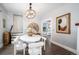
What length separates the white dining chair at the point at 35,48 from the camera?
1.66 metres

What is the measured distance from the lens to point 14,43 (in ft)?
5.44

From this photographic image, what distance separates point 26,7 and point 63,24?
2.54 ft

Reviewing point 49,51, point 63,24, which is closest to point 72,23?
point 63,24

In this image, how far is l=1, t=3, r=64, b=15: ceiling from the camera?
1.57 m

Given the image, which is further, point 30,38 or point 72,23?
point 30,38

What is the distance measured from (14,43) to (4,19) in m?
0.50

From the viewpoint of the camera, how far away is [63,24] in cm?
169

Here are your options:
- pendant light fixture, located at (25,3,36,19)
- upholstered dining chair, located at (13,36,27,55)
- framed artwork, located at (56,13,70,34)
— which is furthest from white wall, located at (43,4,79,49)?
upholstered dining chair, located at (13,36,27,55)

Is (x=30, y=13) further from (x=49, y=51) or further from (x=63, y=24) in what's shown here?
(x=49, y=51)

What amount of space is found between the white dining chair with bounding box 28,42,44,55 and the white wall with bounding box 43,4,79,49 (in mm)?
305

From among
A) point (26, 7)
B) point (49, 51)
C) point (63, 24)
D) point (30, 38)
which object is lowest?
point (49, 51)

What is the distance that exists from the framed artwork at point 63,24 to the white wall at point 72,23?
0.19 feet
